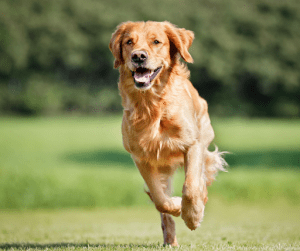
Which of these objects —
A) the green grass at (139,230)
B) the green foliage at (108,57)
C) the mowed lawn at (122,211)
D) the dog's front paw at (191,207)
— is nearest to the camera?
the dog's front paw at (191,207)

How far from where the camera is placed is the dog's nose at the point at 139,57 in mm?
4188

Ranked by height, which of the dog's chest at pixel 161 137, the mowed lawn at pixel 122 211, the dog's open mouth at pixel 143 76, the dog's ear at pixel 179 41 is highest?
the dog's ear at pixel 179 41

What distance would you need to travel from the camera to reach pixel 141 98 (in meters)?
4.53

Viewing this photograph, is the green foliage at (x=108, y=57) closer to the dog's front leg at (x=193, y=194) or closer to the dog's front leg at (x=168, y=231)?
the dog's front leg at (x=168, y=231)

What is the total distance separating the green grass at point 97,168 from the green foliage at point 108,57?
517cm

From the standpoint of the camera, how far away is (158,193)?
451 cm

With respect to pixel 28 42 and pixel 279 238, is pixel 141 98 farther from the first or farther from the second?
pixel 28 42

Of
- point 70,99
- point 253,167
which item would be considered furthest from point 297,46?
point 253,167

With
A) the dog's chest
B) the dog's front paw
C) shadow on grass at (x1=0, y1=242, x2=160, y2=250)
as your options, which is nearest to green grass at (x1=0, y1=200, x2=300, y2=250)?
shadow on grass at (x1=0, y1=242, x2=160, y2=250)

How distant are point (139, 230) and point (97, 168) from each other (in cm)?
855

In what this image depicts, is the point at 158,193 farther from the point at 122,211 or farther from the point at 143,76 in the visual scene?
Answer: the point at 122,211

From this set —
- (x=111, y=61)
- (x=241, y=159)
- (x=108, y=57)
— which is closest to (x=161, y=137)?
(x=241, y=159)

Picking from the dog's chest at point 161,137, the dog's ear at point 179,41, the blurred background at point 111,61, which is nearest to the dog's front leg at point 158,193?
the dog's chest at point 161,137

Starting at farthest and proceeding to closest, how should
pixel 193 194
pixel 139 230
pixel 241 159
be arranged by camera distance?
pixel 241 159
pixel 139 230
pixel 193 194
